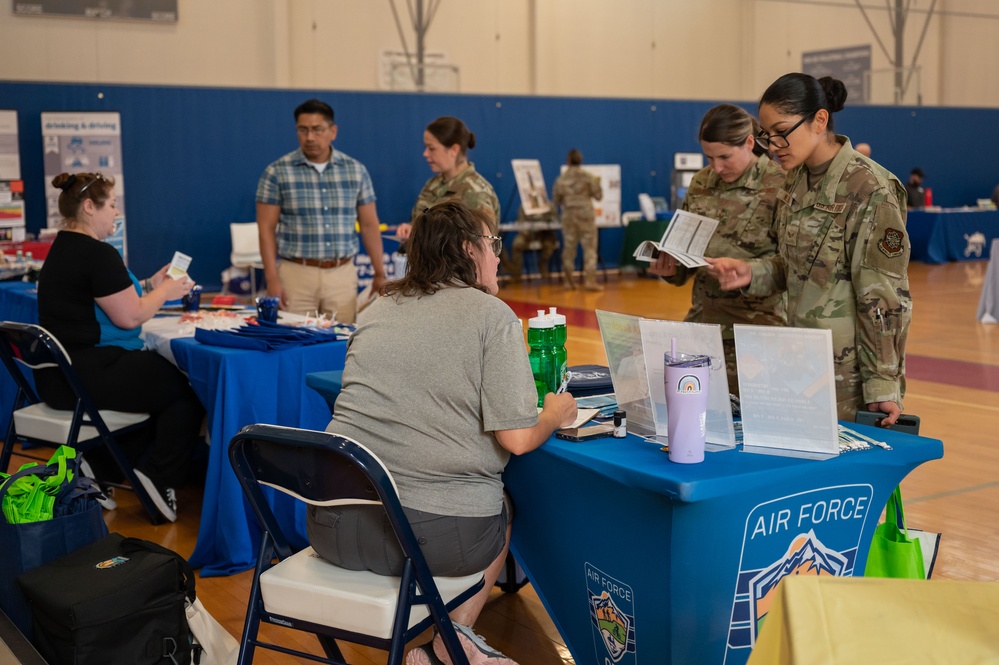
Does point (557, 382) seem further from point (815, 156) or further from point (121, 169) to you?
point (121, 169)

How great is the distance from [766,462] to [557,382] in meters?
0.61

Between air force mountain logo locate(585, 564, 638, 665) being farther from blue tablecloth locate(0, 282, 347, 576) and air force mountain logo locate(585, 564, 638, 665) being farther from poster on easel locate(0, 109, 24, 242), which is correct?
poster on easel locate(0, 109, 24, 242)

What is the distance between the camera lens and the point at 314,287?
15.1 feet

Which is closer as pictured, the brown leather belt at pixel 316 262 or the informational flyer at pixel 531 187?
the brown leather belt at pixel 316 262

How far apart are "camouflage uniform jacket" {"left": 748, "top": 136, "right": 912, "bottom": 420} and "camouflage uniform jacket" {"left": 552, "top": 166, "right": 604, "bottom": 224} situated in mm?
8812

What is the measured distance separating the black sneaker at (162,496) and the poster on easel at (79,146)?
266 inches

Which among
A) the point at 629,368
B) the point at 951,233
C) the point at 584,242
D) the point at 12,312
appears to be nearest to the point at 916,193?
the point at 951,233

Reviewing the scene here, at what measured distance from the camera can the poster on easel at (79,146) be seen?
386 inches

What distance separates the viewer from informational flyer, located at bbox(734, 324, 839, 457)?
178 centimetres

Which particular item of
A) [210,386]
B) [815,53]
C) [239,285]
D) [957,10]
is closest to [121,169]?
[239,285]

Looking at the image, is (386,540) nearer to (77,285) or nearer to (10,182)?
(77,285)

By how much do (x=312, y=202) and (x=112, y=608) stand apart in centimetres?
254

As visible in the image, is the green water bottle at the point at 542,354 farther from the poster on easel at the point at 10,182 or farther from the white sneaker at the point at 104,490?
the poster on easel at the point at 10,182

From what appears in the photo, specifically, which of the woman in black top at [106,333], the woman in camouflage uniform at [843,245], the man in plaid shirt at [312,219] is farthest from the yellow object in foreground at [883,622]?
the man in plaid shirt at [312,219]
